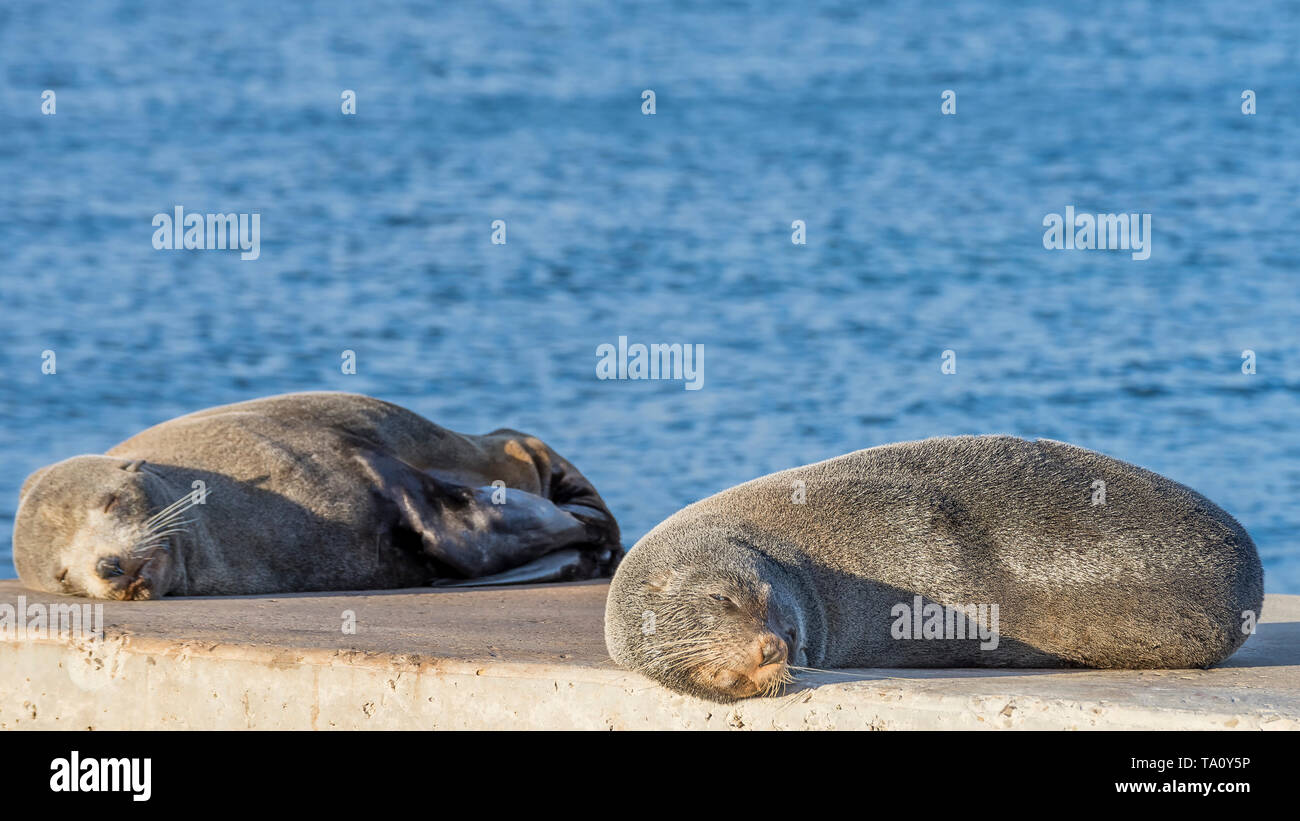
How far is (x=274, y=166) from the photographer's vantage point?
27.2 m

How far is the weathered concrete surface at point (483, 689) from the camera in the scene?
443cm

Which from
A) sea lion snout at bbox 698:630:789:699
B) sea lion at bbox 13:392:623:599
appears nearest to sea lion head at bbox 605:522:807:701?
sea lion snout at bbox 698:630:789:699

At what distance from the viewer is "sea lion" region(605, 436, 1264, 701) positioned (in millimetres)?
5180

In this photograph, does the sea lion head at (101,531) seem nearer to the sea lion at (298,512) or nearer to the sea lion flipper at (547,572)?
the sea lion at (298,512)

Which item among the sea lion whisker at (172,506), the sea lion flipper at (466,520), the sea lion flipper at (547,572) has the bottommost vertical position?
the sea lion flipper at (547,572)

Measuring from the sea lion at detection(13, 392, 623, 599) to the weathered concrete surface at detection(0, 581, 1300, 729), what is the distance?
140cm

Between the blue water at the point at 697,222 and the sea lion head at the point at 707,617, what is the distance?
614 cm

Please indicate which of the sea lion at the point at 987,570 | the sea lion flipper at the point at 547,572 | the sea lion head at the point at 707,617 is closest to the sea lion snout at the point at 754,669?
the sea lion head at the point at 707,617

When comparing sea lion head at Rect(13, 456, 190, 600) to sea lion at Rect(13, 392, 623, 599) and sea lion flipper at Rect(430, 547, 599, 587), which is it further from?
sea lion flipper at Rect(430, 547, 599, 587)

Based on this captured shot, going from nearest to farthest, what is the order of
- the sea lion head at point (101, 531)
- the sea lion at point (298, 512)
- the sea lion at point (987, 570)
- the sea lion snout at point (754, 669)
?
1. the sea lion snout at point (754, 669)
2. the sea lion at point (987, 570)
3. the sea lion head at point (101, 531)
4. the sea lion at point (298, 512)

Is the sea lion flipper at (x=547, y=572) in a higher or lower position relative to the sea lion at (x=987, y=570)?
lower

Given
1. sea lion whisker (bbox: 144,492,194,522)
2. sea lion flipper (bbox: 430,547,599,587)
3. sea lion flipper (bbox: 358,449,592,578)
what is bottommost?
sea lion flipper (bbox: 430,547,599,587)

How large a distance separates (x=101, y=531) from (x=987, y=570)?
147 inches

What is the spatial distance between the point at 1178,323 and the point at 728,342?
4445 millimetres
